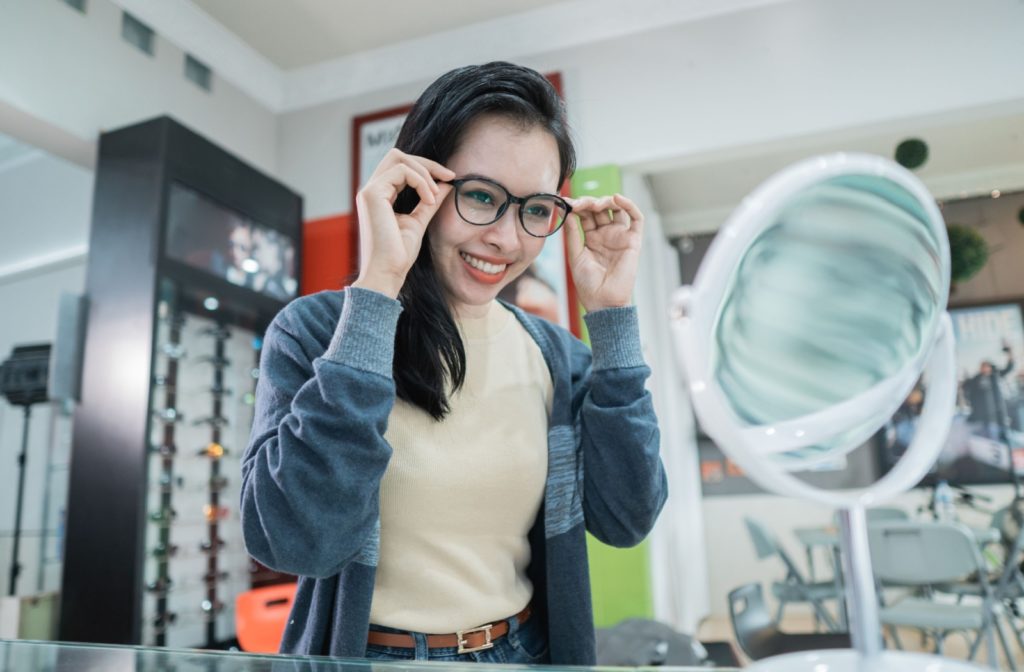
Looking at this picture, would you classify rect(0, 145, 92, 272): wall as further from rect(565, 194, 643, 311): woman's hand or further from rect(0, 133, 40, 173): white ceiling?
rect(565, 194, 643, 311): woman's hand

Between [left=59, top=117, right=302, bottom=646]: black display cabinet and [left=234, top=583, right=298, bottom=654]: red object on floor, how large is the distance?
0.40 m

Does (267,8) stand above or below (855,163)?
above

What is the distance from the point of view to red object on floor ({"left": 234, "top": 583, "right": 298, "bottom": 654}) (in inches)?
117

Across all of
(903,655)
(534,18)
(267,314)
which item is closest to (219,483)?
(267,314)

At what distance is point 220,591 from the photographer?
3645 millimetres

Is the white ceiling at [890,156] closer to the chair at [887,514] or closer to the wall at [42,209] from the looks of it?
the chair at [887,514]

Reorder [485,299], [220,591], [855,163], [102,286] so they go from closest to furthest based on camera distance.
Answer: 1. [855,163]
2. [485,299]
3. [102,286]
4. [220,591]

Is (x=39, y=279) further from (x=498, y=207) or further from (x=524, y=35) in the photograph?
(x=498, y=207)

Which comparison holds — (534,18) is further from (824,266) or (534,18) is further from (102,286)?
(824,266)

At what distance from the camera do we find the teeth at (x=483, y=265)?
2.61ft

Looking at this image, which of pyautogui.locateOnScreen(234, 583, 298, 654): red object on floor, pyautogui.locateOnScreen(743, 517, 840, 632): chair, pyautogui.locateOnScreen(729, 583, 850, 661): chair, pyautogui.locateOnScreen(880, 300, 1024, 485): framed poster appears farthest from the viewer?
pyautogui.locateOnScreen(880, 300, 1024, 485): framed poster

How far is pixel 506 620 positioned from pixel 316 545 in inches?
11.4

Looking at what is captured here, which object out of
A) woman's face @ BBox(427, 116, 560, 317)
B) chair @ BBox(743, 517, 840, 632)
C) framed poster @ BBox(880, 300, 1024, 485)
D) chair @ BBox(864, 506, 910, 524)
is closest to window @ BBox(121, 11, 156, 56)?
woman's face @ BBox(427, 116, 560, 317)

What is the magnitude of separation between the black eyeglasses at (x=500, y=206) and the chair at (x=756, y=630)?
163cm
